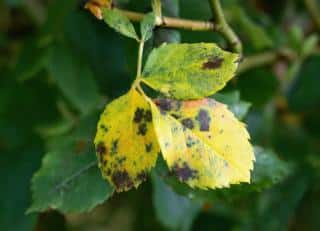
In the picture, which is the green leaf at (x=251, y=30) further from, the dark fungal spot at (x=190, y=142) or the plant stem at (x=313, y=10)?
the dark fungal spot at (x=190, y=142)

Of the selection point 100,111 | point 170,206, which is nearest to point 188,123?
point 100,111

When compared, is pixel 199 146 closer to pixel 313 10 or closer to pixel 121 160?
pixel 121 160

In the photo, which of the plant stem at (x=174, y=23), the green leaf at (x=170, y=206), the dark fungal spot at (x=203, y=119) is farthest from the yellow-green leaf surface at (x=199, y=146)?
the green leaf at (x=170, y=206)

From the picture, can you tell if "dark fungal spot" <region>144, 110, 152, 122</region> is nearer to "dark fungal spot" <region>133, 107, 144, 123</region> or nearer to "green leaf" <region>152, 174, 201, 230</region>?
"dark fungal spot" <region>133, 107, 144, 123</region>

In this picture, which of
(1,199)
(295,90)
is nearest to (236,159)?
(1,199)

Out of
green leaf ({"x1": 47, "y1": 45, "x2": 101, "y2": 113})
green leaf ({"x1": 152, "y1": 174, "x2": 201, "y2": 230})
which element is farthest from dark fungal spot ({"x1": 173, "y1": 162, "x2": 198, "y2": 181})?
green leaf ({"x1": 47, "y1": 45, "x2": 101, "y2": 113})
